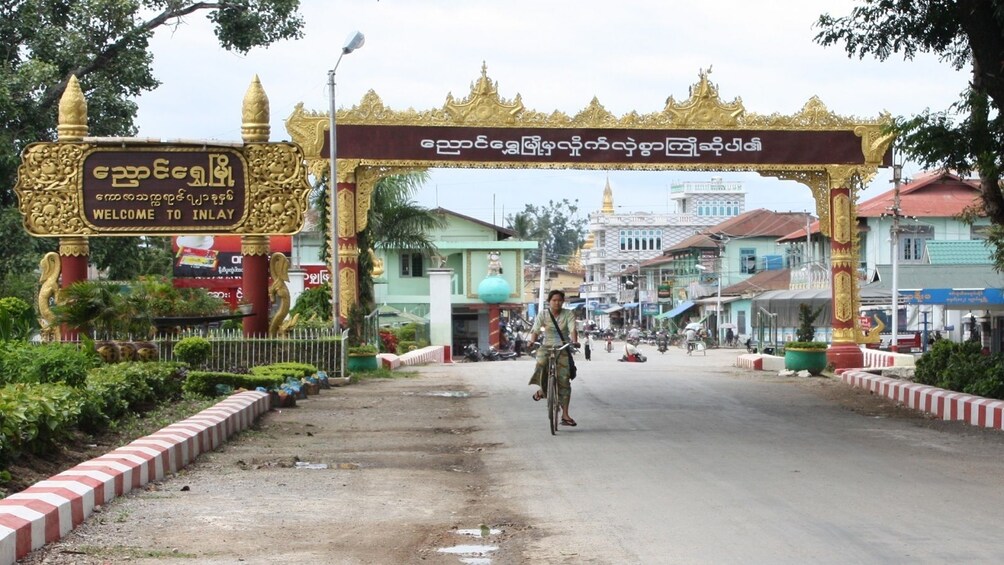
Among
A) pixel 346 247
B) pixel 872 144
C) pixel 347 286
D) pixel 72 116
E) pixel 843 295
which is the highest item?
pixel 72 116

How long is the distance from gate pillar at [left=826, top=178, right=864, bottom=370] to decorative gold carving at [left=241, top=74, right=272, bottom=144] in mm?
12253

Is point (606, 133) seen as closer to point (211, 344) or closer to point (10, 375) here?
point (211, 344)

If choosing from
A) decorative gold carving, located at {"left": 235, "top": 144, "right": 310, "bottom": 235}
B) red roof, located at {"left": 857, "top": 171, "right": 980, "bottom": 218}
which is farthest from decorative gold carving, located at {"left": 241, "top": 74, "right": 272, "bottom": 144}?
red roof, located at {"left": 857, "top": 171, "right": 980, "bottom": 218}

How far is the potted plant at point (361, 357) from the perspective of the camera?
2953 cm

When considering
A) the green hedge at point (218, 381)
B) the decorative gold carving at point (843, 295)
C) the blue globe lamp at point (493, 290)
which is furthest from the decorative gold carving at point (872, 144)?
the blue globe lamp at point (493, 290)

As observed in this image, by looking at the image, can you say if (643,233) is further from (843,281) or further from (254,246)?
(254,246)

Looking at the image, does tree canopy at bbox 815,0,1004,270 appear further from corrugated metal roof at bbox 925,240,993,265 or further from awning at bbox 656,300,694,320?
awning at bbox 656,300,694,320

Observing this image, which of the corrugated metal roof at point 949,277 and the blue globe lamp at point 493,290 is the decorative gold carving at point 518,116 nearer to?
the corrugated metal roof at point 949,277

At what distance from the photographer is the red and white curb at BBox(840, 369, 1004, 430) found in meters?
16.3

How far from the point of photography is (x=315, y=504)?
9875 millimetres

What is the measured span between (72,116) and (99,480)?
52.3ft

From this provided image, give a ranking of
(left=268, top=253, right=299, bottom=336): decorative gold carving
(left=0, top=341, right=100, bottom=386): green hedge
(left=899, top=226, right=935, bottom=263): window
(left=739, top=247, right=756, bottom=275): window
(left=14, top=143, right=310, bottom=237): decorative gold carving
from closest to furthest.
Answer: (left=0, top=341, right=100, bottom=386): green hedge → (left=14, top=143, right=310, bottom=237): decorative gold carving → (left=268, top=253, right=299, bottom=336): decorative gold carving → (left=899, top=226, right=935, bottom=263): window → (left=739, top=247, right=756, bottom=275): window

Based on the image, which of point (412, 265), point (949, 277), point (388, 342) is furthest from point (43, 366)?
point (412, 265)

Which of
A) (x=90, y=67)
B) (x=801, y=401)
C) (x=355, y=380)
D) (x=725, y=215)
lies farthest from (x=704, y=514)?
(x=725, y=215)
